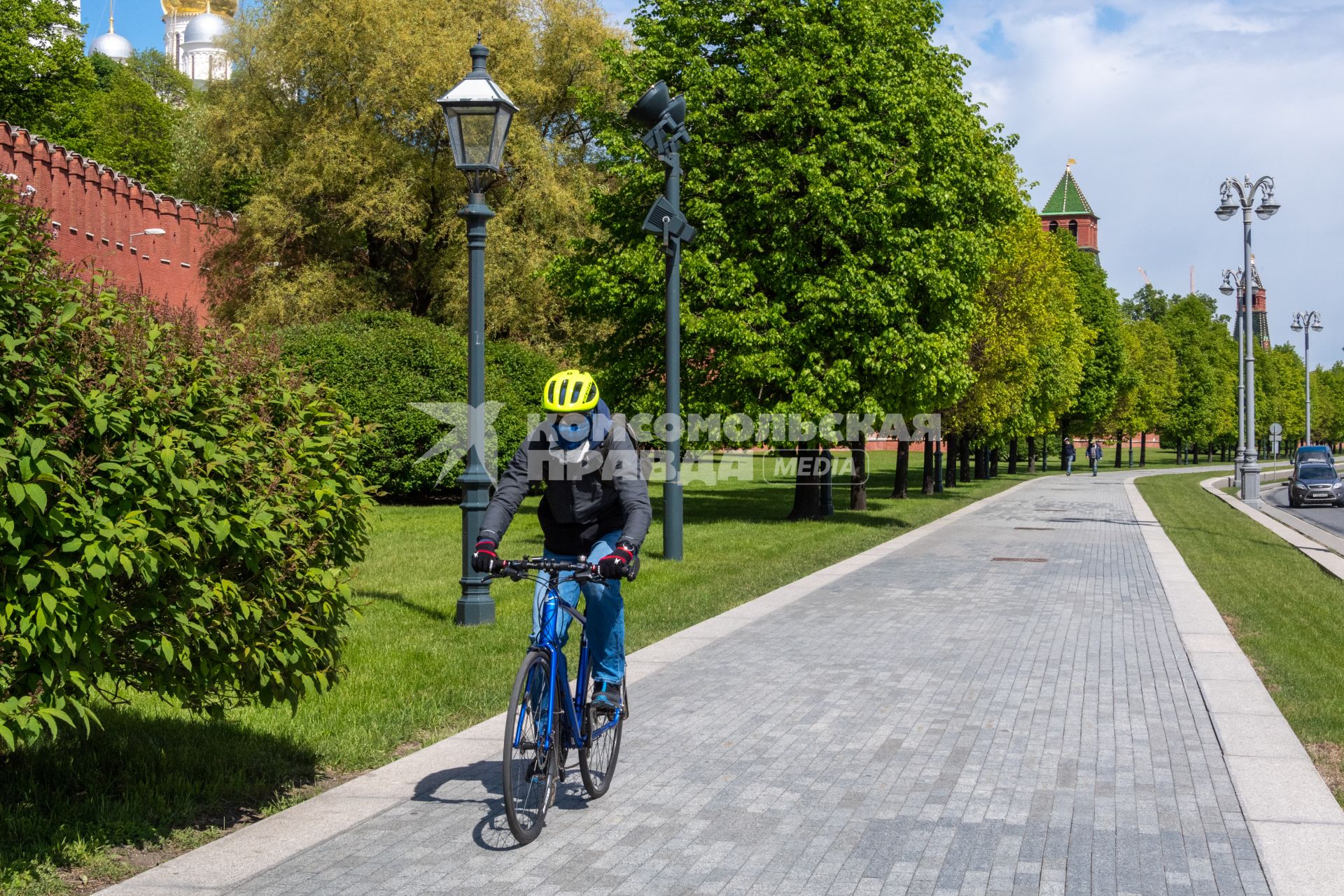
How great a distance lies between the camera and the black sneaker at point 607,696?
5.72 m

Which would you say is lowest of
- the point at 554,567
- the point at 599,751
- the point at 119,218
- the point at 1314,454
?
the point at 599,751

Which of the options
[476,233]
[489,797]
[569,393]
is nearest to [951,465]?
[476,233]

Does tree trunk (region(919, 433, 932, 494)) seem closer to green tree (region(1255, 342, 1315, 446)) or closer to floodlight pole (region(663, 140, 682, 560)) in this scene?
floodlight pole (region(663, 140, 682, 560))

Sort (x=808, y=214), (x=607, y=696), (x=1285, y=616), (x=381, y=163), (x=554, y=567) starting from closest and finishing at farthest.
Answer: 1. (x=554, y=567)
2. (x=607, y=696)
3. (x=1285, y=616)
4. (x=808, y=214)
5. (x=381, y=163)

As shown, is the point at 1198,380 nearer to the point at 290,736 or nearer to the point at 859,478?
the point at 859,478

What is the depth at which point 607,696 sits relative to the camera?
5.81 metres

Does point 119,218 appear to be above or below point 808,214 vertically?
above

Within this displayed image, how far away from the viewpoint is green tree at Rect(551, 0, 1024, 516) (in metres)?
23.1

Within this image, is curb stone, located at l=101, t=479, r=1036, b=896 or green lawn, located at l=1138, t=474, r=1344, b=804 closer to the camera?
curb stone, located at l=101, t=479, r=1036, b=896

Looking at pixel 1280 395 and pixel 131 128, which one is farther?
pixel 1280 395

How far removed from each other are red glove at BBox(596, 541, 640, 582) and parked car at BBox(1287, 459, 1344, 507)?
1508 inches

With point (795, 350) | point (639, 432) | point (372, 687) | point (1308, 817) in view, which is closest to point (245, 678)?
point (372, 687)

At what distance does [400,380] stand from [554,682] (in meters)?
24.1

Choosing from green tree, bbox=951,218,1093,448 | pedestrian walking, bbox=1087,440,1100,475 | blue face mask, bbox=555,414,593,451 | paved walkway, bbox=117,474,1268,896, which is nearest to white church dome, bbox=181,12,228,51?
pedestrian walking, bbox=1087,440,1100,475
